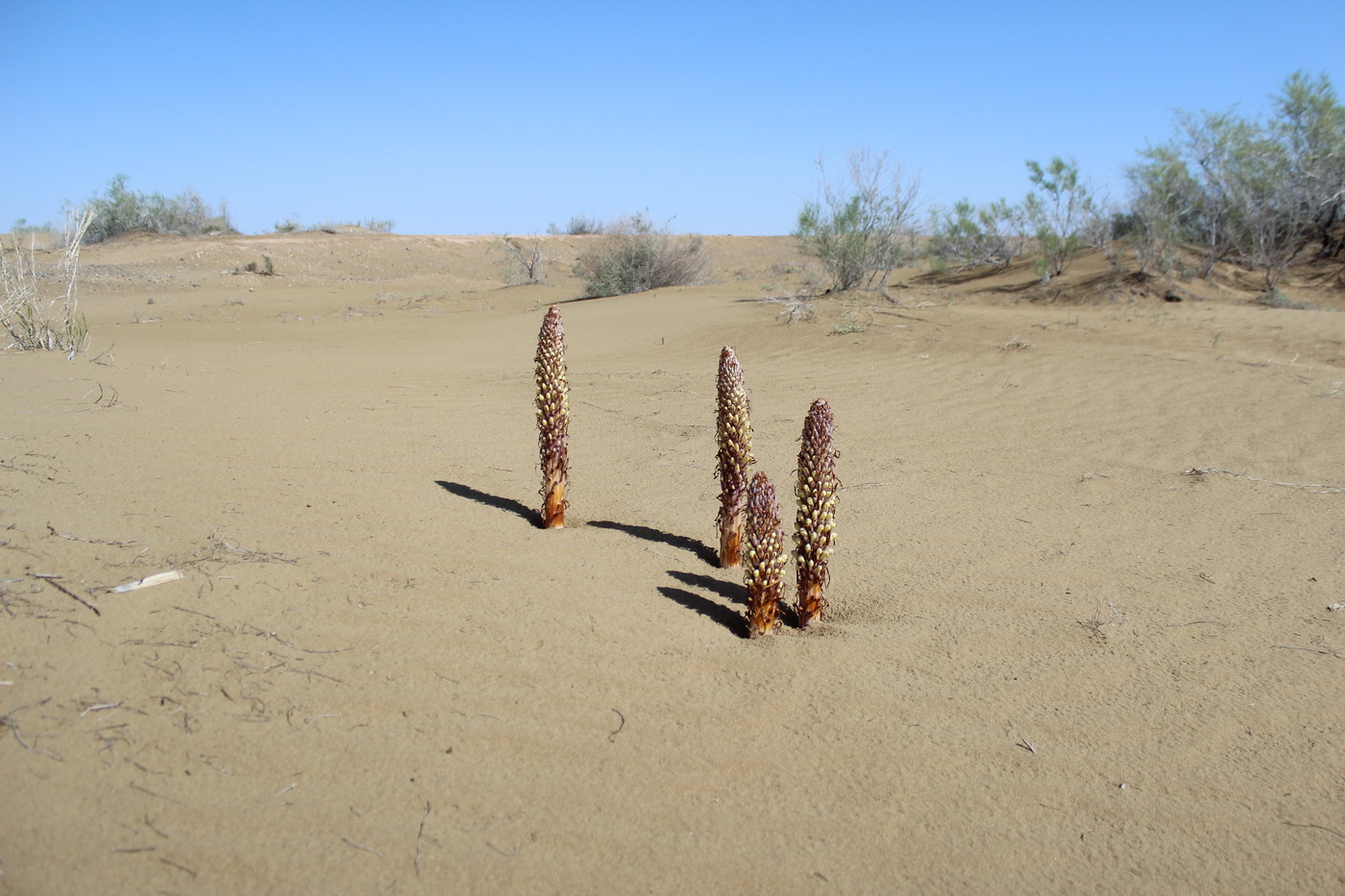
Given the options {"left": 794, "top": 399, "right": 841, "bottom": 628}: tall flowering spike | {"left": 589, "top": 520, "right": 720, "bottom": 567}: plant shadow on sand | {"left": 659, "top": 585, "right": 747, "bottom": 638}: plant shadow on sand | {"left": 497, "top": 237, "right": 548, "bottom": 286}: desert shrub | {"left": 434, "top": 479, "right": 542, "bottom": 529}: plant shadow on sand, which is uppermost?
{"left": 497, "top": 237, "right": 548, "bottom": 286}: desert shrub

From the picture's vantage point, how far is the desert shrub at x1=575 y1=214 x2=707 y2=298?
19844 millimetres

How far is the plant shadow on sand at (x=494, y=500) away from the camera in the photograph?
187 inches

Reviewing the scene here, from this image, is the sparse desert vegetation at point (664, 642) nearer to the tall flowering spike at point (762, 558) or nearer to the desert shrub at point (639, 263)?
the tall flowering spike at point (762, 558)

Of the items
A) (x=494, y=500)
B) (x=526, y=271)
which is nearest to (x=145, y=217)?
(x=526, y=271)

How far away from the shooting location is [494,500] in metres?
5.01

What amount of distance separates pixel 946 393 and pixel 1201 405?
6.64 feet

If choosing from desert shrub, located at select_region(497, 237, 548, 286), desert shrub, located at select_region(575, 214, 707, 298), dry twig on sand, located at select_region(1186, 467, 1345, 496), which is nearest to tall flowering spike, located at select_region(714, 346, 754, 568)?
dry twig on sand, located at select_region(1186, 467, 1345, 496)

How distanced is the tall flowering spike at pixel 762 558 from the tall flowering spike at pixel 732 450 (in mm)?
565

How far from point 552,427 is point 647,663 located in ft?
5.48

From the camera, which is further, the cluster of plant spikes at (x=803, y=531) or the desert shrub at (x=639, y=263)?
the desert shrub at (x=639, y=263)

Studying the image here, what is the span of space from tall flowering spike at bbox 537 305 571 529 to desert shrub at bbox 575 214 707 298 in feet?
49.6

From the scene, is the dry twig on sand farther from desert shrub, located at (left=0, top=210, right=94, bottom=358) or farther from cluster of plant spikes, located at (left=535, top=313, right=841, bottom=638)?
desert shrub, located at (left=0, top=210, right=94, bottom=358)

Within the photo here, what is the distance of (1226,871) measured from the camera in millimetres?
2346

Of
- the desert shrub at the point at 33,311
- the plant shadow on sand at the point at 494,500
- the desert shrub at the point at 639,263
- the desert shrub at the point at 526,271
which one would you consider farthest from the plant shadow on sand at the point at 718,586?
the desert shrub at the point at 526,271
